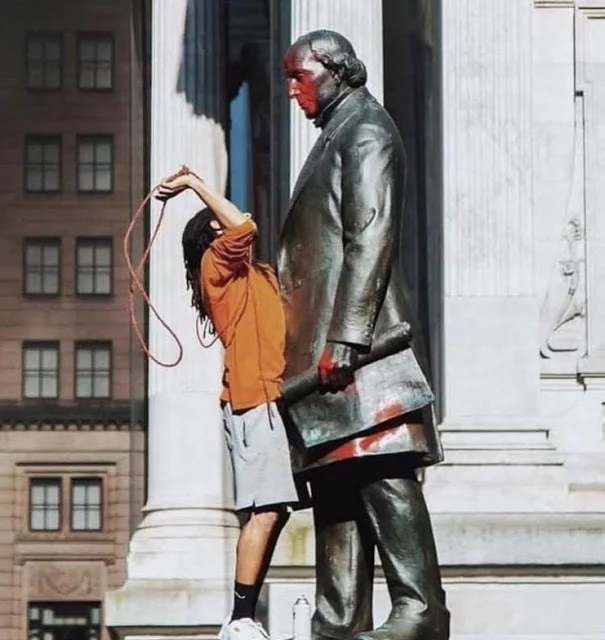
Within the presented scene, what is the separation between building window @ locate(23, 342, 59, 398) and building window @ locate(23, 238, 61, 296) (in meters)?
1.78

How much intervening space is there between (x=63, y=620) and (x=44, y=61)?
1662 centimetres

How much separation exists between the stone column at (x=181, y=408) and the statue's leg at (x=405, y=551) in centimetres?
2195

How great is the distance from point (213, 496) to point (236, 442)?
23979mm

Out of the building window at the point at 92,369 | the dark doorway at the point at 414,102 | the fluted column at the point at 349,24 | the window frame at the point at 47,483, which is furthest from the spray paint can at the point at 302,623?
the building window at the point at 92,369

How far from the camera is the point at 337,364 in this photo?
38.0 ft

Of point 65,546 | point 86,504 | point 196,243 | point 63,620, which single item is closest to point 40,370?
point 86,504

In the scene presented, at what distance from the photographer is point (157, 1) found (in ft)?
126

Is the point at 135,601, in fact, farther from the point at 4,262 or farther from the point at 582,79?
the point at 4,262

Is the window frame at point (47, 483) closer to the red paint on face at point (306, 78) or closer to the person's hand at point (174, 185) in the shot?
the red paint on face at point (306, 78)

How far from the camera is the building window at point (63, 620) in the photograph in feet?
242

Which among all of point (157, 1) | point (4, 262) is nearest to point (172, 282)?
point (157, 1)

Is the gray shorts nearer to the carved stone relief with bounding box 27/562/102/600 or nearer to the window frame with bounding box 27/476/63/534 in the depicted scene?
the carved stone relief with bounding box 27/562/102/600

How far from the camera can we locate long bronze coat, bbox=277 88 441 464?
1170cm

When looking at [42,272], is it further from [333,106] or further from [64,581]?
[333,106]
